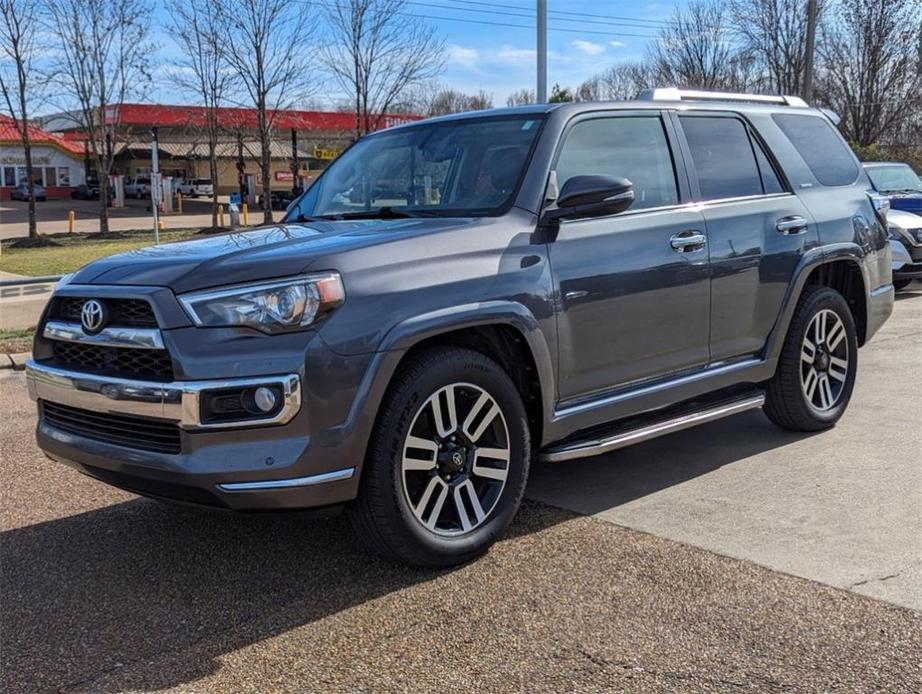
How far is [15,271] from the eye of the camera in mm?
19188

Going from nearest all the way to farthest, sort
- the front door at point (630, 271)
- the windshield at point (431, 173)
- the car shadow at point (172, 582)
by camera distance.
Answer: the car shadow at point (172, 582)
the front door at point (630, 271)
the windshield at point (431, 173)

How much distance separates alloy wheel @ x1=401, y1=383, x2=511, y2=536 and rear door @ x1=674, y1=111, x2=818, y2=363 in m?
1.62

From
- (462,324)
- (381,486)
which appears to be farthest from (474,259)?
(381,486)

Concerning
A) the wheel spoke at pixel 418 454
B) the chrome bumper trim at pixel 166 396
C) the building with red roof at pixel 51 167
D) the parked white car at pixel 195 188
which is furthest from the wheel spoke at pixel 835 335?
the building with red roof at pixel 51 167

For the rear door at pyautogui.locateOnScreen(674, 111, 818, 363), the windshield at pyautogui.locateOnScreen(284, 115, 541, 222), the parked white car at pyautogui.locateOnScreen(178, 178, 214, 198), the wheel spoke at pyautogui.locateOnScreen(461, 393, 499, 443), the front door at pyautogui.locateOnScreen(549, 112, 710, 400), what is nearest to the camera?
the wheel spoke at pyautogui.locateOnScreen(461, 393, 499, 443)

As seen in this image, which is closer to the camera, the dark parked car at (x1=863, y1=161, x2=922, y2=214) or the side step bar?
the side step bar

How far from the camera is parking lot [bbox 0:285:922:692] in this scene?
10.00 ft

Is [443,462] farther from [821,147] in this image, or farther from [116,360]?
[821,147]

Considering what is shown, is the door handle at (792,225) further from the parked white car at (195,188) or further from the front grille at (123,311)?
the parked white car at (195,188)

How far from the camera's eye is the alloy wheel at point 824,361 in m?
5.67

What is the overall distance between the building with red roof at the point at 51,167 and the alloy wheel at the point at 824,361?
71923mm

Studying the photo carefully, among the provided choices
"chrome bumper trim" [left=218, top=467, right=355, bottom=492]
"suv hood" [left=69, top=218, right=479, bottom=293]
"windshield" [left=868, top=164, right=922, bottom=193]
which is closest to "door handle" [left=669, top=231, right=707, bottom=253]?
"suv hood" [left=69, top=218, right=479, bottom=293]

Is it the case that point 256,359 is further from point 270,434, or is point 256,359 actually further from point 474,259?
point 474,259

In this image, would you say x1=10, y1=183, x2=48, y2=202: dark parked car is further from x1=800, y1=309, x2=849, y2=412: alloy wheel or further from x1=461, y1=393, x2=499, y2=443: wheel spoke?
x1=461, y1=393, x2=499, y2=443: wheel spoke
